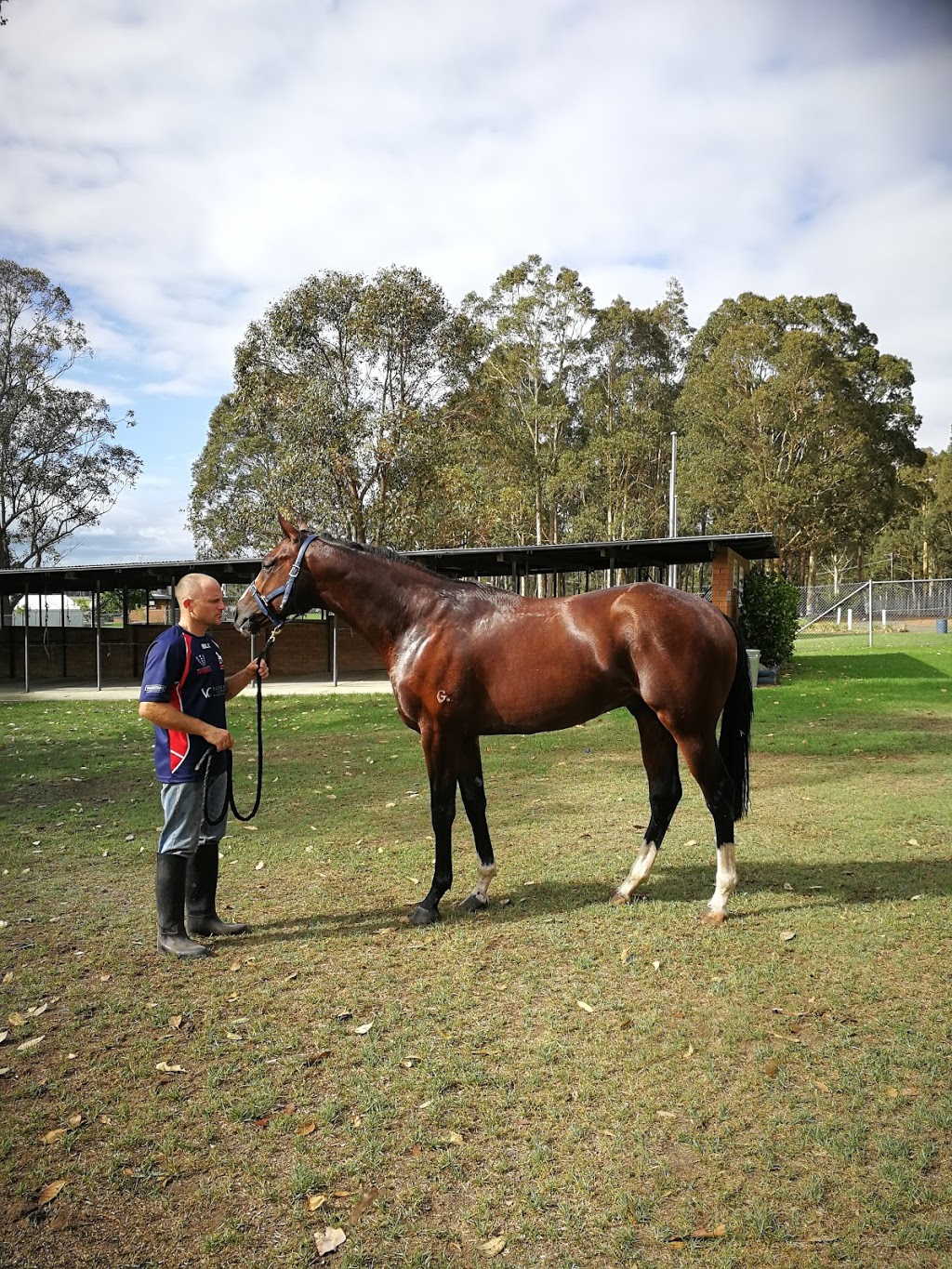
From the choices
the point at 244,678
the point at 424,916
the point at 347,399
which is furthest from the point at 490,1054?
the point at 347,399

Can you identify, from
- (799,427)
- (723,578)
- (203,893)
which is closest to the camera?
(203,893)

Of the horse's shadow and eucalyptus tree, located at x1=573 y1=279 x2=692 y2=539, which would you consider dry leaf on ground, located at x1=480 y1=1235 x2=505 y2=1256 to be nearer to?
the horse's shadow

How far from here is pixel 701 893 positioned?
4.86 meters

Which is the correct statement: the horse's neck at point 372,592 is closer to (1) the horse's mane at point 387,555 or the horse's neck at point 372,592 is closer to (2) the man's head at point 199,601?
(1) the horse's mane at point 387,555

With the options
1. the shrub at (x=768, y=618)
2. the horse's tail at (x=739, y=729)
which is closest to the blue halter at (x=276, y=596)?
the horse's tail at (x=739, y=729)

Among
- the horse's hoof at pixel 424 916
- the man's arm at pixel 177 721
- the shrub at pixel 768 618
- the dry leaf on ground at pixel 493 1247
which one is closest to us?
the dry leaf on ground at pixel 493 1247

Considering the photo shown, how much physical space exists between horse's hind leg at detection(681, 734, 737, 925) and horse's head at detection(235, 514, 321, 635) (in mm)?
2209

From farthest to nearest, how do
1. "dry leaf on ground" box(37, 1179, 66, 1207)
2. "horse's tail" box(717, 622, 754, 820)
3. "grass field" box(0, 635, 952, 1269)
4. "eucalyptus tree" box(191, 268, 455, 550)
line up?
"eucalyptus tree" box(191, 268, 455, 550)
"horse's tail" box(717, 622, 754, 820)
"dry leaf on ground" box(37, 1179, 66, 1207)
"grass field" box(0, 635, 952, 1269)

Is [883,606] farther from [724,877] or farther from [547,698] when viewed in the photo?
[547,698]

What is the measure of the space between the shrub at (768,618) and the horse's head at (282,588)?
13933mm

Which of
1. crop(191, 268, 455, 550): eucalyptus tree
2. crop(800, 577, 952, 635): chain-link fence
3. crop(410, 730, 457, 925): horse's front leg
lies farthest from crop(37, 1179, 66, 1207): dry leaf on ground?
crop(800, 577, 952, 635): chain-link fence

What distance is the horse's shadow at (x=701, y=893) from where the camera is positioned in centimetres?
452

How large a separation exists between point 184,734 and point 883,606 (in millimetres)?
37990

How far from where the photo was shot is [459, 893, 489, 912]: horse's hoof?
4.71 meters
